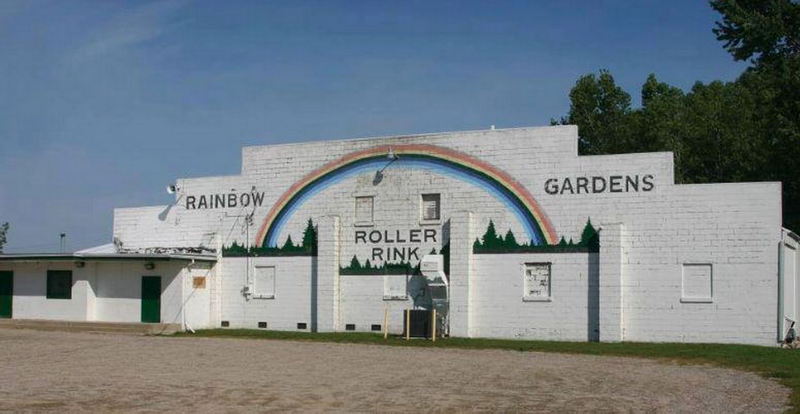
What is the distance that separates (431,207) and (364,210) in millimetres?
2402

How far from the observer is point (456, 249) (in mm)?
32312

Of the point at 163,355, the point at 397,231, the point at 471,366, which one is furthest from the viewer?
the point at 397,231

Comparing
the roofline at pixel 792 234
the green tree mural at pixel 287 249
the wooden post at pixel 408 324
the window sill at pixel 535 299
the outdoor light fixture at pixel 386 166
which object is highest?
the outdoor light fixture at pixel 386 166

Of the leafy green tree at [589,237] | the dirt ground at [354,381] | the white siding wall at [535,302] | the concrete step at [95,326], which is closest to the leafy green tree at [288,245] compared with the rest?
the concrete step at [95,326]

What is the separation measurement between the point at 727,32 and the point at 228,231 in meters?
20.2

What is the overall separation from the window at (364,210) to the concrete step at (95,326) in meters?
7.29

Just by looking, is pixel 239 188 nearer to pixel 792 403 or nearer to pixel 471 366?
pixel 471 366

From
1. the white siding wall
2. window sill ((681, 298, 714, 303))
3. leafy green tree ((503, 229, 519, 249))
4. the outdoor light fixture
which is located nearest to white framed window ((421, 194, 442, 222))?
the outdoor light fixture

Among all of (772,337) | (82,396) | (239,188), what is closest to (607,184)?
(772,337)

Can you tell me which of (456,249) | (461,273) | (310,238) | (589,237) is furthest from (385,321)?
(589,237)

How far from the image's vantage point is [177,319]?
35.4 metres

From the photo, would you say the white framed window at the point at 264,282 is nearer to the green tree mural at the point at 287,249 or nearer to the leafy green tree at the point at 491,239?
the green tree mural at the point at 287,249

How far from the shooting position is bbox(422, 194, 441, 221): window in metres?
33.4

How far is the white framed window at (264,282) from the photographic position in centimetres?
3575
